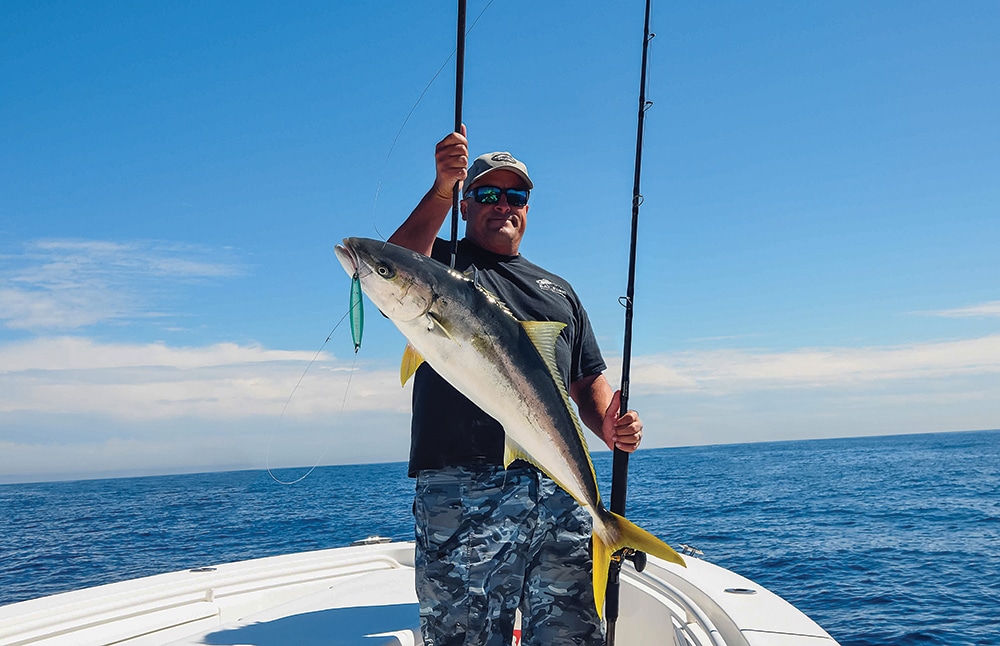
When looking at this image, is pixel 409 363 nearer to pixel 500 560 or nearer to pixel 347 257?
pixel 347 257

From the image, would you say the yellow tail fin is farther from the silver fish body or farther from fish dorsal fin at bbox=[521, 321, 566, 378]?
fish dorsal fin at bbox=[521, 321, 566, 378]

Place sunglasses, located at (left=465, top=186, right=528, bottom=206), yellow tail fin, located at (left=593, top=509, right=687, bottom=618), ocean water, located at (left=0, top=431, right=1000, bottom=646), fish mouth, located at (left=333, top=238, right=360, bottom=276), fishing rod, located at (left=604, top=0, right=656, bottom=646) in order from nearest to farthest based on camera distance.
A: fish mouth, located at (left=333, top=238, right=360, bottom=276), yellow tail fin, located at (left=593, top=509, right=687, bottom=618), sunglasses, located at (left=465, top=186, right=528, bottom=206), fishing rod, located at (left=604, top=0, right=656, bottom=646), ocean water, located at (left=0, top=431, right=1000, bottom=646)

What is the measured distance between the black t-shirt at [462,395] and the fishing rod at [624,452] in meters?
0.37

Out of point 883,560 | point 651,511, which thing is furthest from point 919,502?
point 883,560

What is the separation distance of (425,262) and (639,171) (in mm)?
2479

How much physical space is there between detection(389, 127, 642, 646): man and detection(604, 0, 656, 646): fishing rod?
1.03ft

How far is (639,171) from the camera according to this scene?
420 cm

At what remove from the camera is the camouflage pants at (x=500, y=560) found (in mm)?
2621

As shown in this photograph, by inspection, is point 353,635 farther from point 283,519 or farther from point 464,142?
point 283,519

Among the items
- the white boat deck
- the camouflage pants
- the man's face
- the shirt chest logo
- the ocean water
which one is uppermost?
the man's face

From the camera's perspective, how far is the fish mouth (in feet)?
6.71

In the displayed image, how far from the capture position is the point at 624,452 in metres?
3.28

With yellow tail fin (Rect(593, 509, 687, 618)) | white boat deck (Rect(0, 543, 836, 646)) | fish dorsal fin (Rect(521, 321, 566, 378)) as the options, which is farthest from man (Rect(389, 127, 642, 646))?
white boat deck (Rect(0, 543, 836, 646))

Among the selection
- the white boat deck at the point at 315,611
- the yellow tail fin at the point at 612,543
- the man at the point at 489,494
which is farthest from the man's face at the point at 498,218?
the white boat deck at the point at 315,611
